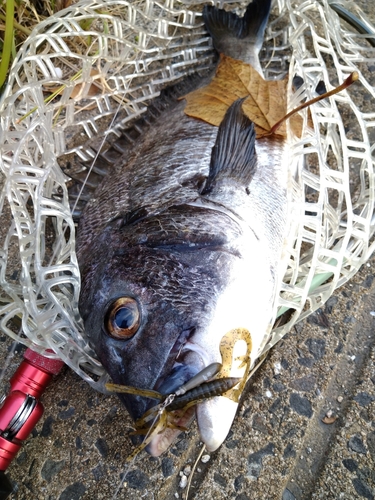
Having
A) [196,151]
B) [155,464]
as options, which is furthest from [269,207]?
[155,464]

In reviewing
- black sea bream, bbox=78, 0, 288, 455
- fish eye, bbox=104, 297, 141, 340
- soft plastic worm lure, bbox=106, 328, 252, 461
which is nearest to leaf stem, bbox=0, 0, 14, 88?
black sea bream, bbox=78, 0, 288, 455

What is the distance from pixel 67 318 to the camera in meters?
1.58

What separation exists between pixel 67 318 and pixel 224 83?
4.45 feet

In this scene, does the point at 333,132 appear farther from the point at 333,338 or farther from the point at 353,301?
the point at 333,338

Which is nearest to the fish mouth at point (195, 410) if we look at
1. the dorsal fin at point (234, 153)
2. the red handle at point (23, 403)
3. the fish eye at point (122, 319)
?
the fish eye at point (122, 319)

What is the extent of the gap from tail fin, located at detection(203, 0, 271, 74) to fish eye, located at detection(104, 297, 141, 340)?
59.8 inches

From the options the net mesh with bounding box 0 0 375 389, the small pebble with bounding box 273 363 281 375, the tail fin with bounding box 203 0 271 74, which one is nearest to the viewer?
the net mesh with bounding box 0 0 375 389

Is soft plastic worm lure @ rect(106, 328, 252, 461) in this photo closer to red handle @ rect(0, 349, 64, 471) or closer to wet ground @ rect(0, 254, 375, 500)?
red handle @ rect(0, 349, 64, 471)

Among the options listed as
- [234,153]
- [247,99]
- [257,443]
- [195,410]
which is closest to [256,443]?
[257,443]

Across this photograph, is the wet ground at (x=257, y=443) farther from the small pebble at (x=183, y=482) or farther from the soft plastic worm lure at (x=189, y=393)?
the soft plastic worm lure at (x=189, y=393)

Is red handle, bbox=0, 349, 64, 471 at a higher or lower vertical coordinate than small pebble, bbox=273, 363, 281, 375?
higher

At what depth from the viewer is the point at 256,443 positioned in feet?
6.39

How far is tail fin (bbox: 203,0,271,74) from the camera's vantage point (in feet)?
8.09

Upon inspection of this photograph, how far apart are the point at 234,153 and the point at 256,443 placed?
118cm
